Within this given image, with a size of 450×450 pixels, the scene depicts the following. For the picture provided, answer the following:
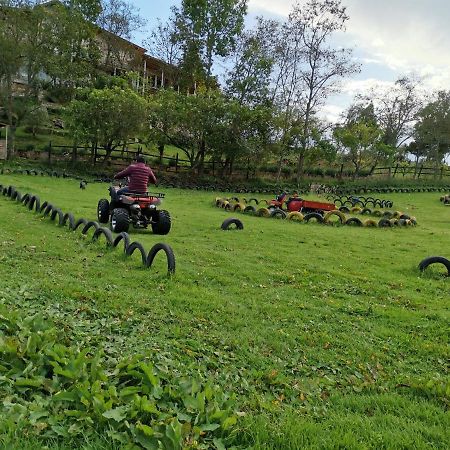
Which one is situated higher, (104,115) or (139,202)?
(104,115)

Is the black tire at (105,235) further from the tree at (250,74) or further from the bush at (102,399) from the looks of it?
the tree at (250,74)

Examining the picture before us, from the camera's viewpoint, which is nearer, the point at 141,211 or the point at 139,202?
the point at 139,202

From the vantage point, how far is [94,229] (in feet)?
28.6

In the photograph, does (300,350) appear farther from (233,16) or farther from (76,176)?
(233,16)

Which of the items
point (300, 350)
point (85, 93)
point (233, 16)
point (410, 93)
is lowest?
point (300, 350)

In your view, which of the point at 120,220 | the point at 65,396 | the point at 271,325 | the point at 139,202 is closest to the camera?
the point at 65,396

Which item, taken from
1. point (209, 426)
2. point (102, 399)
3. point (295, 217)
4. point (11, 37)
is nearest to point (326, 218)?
point (295, 217)

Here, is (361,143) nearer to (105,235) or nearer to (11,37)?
(11,37)

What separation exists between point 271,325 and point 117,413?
229 cm

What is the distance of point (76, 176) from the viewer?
927 inches

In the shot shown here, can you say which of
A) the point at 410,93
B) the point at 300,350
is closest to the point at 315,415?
the point at 300,350

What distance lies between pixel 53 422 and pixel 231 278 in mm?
3874

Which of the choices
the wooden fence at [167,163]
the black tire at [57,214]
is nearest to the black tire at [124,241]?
the black tire at [57,214]

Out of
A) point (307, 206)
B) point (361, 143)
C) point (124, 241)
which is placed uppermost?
point (361, 143)
